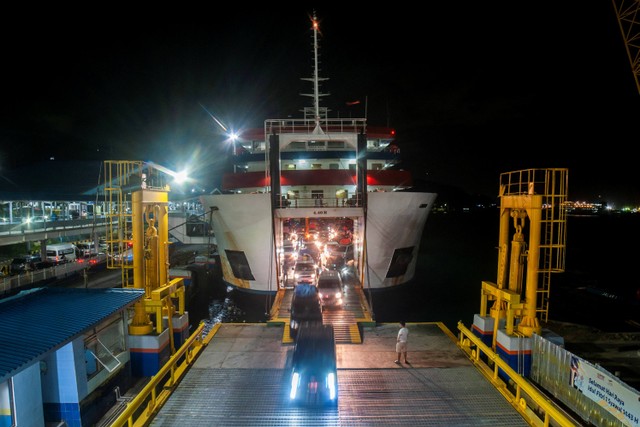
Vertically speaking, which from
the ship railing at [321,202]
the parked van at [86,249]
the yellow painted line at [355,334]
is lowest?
the parked van at [86,249]

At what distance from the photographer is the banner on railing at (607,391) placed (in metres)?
6.54

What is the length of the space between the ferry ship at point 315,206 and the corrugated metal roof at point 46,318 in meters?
9.23

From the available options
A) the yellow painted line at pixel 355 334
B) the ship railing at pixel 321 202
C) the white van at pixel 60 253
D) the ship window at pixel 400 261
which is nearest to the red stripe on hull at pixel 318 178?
the ship railing at pixel 321 202

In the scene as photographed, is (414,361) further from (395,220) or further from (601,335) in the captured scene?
(601,335)

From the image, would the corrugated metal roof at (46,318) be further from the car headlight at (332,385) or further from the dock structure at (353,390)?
the car headlight at (332,385)

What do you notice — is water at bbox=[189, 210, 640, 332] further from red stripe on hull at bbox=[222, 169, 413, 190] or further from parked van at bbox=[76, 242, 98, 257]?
parked van at bbox=[76, 242, 98, 257]

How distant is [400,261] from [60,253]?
96.1ft

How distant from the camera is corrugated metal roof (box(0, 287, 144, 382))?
6.04 meters

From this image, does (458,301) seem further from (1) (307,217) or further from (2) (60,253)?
(2) (60,253)

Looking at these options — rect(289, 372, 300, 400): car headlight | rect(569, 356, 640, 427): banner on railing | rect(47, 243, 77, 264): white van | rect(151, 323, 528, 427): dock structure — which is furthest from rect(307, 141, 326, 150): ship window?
rect(47, 243, 77, 264): white van

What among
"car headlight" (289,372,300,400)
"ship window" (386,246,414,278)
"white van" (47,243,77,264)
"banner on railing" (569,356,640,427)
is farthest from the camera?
"white van" (47,243,77,264)

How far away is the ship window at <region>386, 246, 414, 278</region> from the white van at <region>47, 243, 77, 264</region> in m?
27.4

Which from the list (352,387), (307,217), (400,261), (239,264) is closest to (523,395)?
(352,387)

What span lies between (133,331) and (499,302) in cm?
1131
